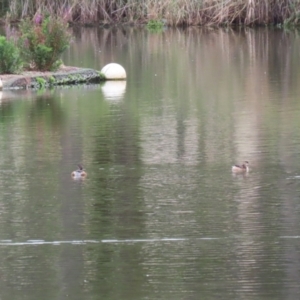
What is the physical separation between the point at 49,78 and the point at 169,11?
1022 inches

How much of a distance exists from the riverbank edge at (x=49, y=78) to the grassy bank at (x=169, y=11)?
20.5 meters

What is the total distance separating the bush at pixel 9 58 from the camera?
25391 millimetres

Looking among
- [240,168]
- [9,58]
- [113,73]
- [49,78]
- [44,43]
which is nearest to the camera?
[240,168]

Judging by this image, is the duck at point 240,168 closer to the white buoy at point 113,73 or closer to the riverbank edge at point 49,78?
the riverbank edge at point 49,78

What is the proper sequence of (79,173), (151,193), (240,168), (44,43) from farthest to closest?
(44,43)
(79,173)
(240,168)
(151,193)

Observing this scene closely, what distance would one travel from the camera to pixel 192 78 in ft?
86.9

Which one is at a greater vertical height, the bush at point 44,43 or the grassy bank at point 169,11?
the bush at point 44,43

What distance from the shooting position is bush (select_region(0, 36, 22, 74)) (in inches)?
1000

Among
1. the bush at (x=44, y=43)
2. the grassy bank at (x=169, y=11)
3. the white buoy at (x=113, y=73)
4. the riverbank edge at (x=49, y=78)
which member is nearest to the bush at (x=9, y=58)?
the riverbank edge at (x=49, y=78)

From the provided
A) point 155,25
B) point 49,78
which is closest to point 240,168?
point 49,78

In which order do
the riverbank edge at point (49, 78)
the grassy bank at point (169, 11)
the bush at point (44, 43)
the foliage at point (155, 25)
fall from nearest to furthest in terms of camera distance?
the riverbank edge at point (49, 78), the bush at point (44, 43), the grassy bank at point (169, 11), the foliage at point (155, 25)

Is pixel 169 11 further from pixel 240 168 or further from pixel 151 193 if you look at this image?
pixel 151 193

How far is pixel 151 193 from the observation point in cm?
1199

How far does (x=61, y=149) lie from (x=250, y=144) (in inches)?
103
